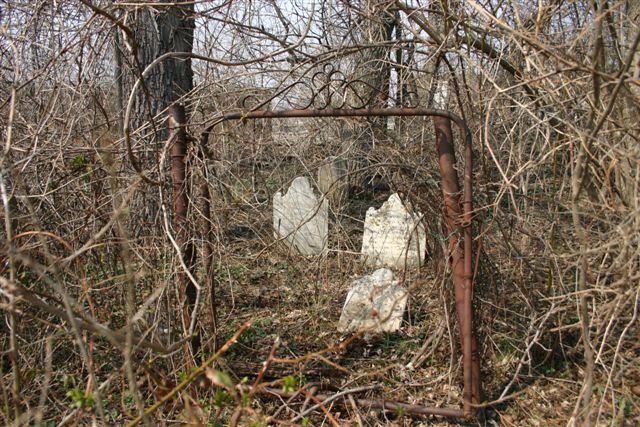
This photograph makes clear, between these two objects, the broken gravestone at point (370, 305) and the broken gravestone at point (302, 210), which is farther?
the broken gravestone at point (302, 210)

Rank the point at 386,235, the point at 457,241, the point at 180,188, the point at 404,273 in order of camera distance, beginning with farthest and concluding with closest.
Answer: the point at 386,235, the point at 404,273, the point at 180,188, the point at 457,241

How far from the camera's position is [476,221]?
10.6 ft

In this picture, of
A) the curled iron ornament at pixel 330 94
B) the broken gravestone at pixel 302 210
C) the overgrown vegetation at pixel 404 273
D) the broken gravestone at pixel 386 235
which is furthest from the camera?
the broken gravestone at pixel 302 210

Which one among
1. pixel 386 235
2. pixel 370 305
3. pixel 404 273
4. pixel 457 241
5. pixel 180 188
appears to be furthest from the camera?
pixel 386 235

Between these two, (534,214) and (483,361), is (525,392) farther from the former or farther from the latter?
(534,214)

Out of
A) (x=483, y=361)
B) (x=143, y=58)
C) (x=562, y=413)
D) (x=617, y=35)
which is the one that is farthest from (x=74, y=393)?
(x=143, y=58)

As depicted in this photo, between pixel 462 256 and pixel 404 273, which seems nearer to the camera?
pixel 462 256

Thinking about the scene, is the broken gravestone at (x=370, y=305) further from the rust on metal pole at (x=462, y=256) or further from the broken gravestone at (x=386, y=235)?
the broken gravestone at (x=386, y=235)

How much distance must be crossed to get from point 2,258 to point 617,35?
3895mm

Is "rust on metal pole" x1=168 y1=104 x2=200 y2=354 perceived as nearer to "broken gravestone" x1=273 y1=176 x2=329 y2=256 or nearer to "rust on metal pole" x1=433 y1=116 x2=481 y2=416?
"rust on metal pole" x1=433 y1=116 x2=481 y2=416

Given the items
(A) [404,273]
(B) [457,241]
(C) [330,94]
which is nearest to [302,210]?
(A) [404,273]

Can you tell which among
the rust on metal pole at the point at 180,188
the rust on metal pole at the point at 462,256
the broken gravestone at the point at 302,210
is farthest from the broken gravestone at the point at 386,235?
the rust on metal pole at the point at 180,188

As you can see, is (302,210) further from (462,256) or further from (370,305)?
(462,256)

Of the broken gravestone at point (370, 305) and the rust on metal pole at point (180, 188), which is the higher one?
the rust on metal pole at point (180, 188)
